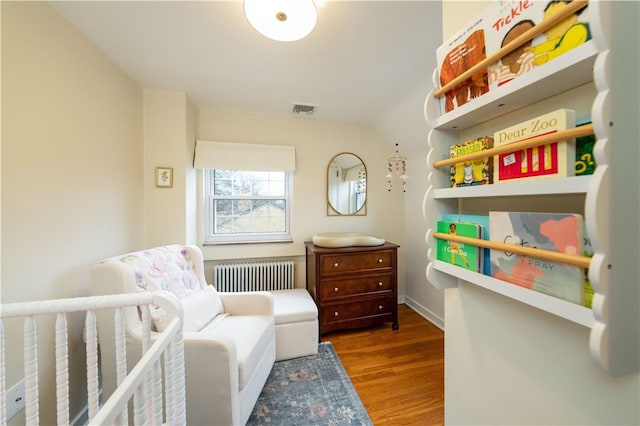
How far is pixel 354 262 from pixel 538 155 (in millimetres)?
1818

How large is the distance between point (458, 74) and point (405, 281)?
2.71 m

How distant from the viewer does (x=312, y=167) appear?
2.74m

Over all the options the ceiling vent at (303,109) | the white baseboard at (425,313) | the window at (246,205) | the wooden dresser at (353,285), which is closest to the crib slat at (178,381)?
the wooden dresser at (353,285)

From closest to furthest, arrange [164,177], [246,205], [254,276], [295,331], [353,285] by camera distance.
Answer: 1. [295,331]
2. [164,177]
3. [353,285]
4. [254,276]
5. [246,205]

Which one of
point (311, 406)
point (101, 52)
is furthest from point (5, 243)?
point (311, 406)

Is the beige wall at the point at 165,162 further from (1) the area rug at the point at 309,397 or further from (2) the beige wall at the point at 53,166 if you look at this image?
(1) the area rug at the point at 309,397

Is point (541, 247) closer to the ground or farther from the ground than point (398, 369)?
farther from the ground

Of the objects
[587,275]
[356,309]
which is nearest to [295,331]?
[356,309]

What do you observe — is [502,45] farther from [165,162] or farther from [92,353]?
[165,162]

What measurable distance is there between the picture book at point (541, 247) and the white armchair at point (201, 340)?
4.01ft

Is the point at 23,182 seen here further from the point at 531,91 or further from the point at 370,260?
the point at 370,260

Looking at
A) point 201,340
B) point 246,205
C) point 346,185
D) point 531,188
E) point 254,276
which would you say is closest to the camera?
point 531,188

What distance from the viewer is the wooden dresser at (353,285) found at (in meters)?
2.20

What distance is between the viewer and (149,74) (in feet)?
6.08
